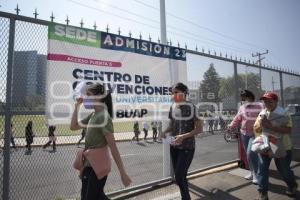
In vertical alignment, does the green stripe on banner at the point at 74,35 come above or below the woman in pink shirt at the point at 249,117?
above

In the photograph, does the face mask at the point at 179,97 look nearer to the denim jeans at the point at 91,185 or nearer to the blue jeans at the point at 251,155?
the denim jeans at the point at 91,185

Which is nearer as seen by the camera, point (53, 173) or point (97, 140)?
point (97, 140)

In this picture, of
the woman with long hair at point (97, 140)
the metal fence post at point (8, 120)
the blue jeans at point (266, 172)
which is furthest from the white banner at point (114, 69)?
the blue jeans at point (266, 172)

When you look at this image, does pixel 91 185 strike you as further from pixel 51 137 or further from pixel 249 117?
pixel 249 117

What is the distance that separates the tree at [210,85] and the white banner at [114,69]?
1.00 meters

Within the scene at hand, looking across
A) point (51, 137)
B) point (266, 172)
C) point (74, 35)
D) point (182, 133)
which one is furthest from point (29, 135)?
point (266, 172)

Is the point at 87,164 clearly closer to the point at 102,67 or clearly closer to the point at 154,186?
the point at 102,67

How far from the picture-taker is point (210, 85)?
750 cm

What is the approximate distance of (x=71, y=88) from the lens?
4.48 m

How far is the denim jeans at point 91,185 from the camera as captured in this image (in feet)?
9.87

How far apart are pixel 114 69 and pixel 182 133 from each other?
1.57 m

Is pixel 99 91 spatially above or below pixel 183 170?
above

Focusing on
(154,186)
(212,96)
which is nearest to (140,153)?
(212,96)

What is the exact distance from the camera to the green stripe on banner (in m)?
4.33
